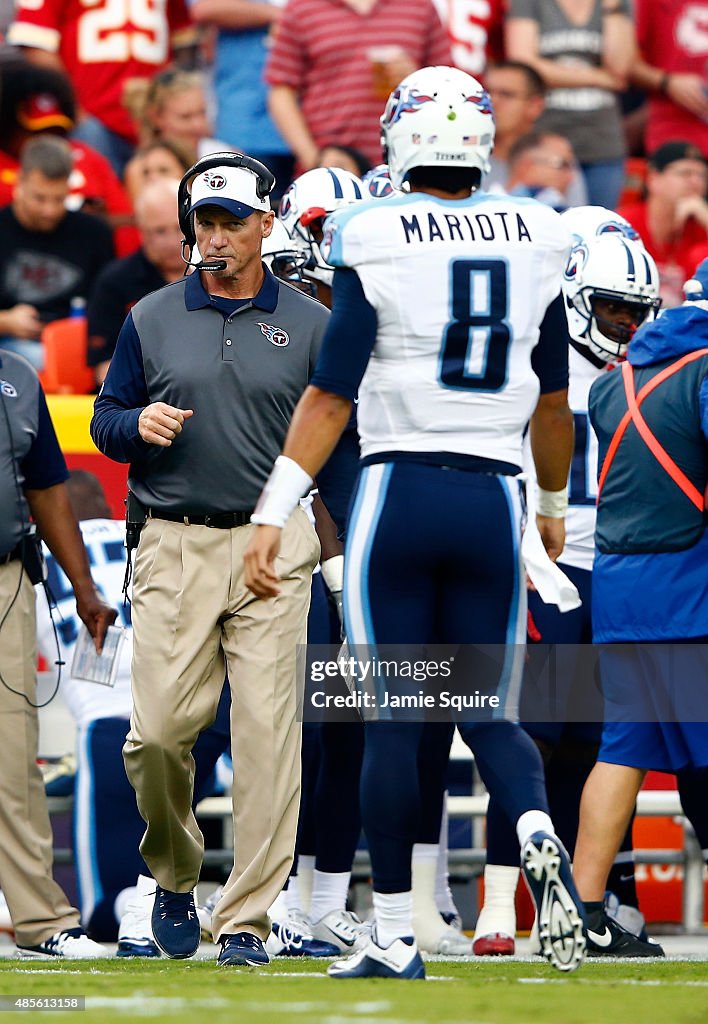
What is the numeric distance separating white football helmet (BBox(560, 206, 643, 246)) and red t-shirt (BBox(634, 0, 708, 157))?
16.4 feet

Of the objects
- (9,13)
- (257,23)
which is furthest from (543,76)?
(9,13)

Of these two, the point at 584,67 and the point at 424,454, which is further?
the point at 584,67

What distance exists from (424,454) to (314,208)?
201 centimetres

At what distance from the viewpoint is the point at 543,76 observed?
1073 cm

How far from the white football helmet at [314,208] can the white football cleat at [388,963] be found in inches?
96.8

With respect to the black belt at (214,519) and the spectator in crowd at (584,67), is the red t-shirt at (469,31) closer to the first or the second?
the spectator in crowd at (584,67)

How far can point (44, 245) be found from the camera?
9438 mm

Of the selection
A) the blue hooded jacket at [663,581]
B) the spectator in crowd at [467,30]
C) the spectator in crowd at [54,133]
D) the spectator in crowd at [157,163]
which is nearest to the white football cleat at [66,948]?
the blue hooded jacket at [663,581]

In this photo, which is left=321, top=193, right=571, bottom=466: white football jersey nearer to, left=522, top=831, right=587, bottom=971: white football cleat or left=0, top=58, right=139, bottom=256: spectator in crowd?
left=522, top=831, right=587, bottom=971: white football cleat

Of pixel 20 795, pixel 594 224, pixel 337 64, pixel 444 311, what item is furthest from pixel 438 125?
pixel 337 64

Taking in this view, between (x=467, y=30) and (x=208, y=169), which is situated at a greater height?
(x=467, y=30)

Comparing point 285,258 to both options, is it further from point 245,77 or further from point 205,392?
point 245,77

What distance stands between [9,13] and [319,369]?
7.04 meters

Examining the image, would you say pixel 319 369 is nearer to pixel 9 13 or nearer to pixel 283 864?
pixel 283 864
